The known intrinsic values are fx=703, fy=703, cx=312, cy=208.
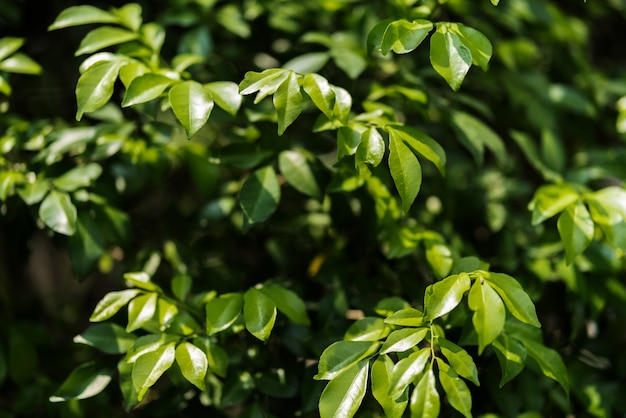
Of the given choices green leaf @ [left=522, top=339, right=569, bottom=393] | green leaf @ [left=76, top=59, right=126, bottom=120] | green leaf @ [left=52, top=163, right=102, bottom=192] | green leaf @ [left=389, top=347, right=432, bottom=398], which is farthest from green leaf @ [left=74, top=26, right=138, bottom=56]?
green leaf @ [left=522, top=339, right=569, bottom=393]

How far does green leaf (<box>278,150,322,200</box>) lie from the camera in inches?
53.6

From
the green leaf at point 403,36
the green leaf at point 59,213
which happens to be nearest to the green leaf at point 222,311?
the green leaf at point 59,213

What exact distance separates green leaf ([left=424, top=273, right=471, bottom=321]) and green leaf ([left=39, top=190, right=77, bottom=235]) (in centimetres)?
67

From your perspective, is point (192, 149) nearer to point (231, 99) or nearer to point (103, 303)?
point (231, 99)

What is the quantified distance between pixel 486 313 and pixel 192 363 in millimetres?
451

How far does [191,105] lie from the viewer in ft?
3.72

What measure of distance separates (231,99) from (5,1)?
801mm

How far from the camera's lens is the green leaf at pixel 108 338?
1.28 m

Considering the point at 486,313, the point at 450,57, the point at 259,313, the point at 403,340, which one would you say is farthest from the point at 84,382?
the point at 450,57

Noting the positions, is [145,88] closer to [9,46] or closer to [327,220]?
[9,46]

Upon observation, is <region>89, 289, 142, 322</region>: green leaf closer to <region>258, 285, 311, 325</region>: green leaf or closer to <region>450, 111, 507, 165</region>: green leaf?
<region>258, 285, 311, 325</region>: green leaf

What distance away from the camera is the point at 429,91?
5.13 feet

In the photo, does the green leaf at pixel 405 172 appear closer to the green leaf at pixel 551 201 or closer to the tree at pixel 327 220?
the tree at pixel 327 220

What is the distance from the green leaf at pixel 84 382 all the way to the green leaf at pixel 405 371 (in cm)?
60
